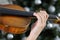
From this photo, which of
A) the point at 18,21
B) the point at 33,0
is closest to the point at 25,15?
the point at 18,21

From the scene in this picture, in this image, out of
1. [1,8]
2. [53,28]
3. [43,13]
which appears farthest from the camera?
[53,28]

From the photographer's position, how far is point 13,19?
1.19 meters

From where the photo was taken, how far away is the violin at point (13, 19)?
115 cm

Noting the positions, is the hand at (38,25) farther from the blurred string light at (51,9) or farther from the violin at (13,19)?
the blurred string light at (51,9)

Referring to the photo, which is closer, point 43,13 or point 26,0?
point 43,13

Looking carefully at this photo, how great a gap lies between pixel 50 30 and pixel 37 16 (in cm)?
53

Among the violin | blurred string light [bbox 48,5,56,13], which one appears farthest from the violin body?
blurred string light [bbox 48,5,56,13]

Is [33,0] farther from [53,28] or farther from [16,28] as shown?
[16,28]

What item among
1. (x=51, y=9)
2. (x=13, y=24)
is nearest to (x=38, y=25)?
(x=13, y=24)

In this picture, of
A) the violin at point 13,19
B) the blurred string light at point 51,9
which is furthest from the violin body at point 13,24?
the blurred string light at point 51,9

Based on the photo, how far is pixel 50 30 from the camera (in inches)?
67.9

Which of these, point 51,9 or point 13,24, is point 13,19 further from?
point 51,9

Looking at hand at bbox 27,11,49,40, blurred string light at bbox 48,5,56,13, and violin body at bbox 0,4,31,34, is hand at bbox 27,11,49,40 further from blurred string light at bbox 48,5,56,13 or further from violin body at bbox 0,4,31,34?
blurred string light at bbox 48,5,56,13

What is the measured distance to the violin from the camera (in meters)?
1.15
